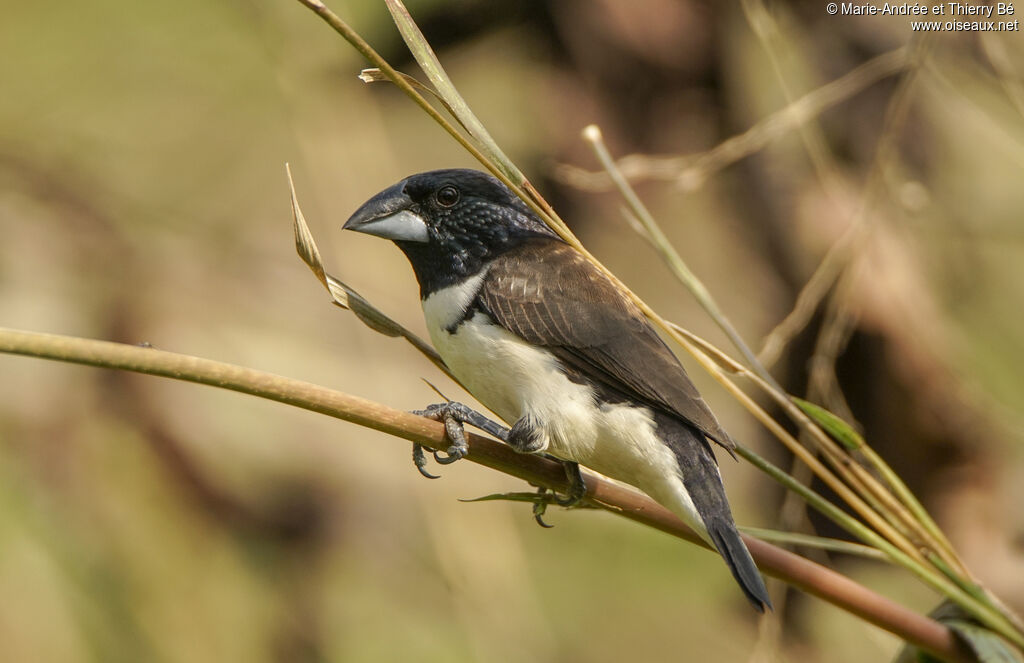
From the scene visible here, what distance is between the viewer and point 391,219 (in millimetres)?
2088

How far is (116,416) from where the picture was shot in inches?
133

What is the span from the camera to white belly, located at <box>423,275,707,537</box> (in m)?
1.83

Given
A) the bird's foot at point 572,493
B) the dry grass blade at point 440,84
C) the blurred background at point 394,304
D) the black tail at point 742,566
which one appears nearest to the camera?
the dry grass blade at point 440,84

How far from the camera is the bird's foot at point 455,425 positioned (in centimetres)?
146

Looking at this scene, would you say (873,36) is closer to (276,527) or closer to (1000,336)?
(1000,336)

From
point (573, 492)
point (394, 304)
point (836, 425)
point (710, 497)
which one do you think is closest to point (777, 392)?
point (836, 425)

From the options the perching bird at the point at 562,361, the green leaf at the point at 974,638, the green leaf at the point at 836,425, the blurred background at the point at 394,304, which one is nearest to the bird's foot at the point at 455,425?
the perching bird at the point at 562,361

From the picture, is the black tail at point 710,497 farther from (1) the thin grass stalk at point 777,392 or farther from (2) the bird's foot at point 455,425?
(2) the bird's foot at point 455,425

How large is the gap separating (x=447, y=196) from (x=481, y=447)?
0.78m

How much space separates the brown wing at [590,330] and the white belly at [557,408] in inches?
1.3

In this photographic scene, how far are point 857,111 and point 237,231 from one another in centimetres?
296

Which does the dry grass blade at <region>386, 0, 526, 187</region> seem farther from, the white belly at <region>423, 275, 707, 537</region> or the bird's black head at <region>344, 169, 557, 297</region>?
the bird's black head at <region>344, 169, 557, 297</region>

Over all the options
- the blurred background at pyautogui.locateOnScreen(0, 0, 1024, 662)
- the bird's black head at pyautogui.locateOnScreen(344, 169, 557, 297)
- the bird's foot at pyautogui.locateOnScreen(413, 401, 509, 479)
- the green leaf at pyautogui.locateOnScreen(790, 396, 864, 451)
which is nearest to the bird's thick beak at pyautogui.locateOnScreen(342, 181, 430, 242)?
the bird's black head at pyautogui.locateOnScreen(344, 169, 557, 297)

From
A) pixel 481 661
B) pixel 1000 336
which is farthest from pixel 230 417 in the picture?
pixel 1000 336
